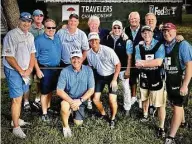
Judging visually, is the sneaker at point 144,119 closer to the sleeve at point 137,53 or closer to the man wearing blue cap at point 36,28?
the sleeve at point 137,53

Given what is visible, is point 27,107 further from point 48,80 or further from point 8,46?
point 8,46

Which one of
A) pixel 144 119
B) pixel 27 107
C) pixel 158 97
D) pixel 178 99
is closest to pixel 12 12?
pixel 27 107

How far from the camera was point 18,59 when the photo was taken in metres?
4.97

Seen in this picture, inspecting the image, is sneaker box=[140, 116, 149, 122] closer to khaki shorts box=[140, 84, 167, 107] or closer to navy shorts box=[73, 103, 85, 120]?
khaki shorts box=[140, 84, 167, 107]

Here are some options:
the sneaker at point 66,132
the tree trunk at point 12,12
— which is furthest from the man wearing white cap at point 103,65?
the tree trunk at point 12,12

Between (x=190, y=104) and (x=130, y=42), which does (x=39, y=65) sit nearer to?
(x=130, y=42)

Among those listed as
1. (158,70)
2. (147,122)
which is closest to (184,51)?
(158,70)

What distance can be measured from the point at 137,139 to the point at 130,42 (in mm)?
1292

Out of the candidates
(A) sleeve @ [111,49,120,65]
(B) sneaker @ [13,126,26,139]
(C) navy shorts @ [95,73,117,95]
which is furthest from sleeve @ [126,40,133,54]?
(B) sneaker @ [13,126,26,139]

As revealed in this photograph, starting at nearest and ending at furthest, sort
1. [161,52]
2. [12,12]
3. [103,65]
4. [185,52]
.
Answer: [185,52]
[161,52]
[103,65]
[12,12]

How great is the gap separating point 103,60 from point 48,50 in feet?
2.51

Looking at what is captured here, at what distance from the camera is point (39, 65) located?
5547 millimetres

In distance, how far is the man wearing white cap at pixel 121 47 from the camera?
Answer: 538 centimetres

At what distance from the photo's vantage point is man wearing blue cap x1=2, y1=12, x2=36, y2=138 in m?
4.87
